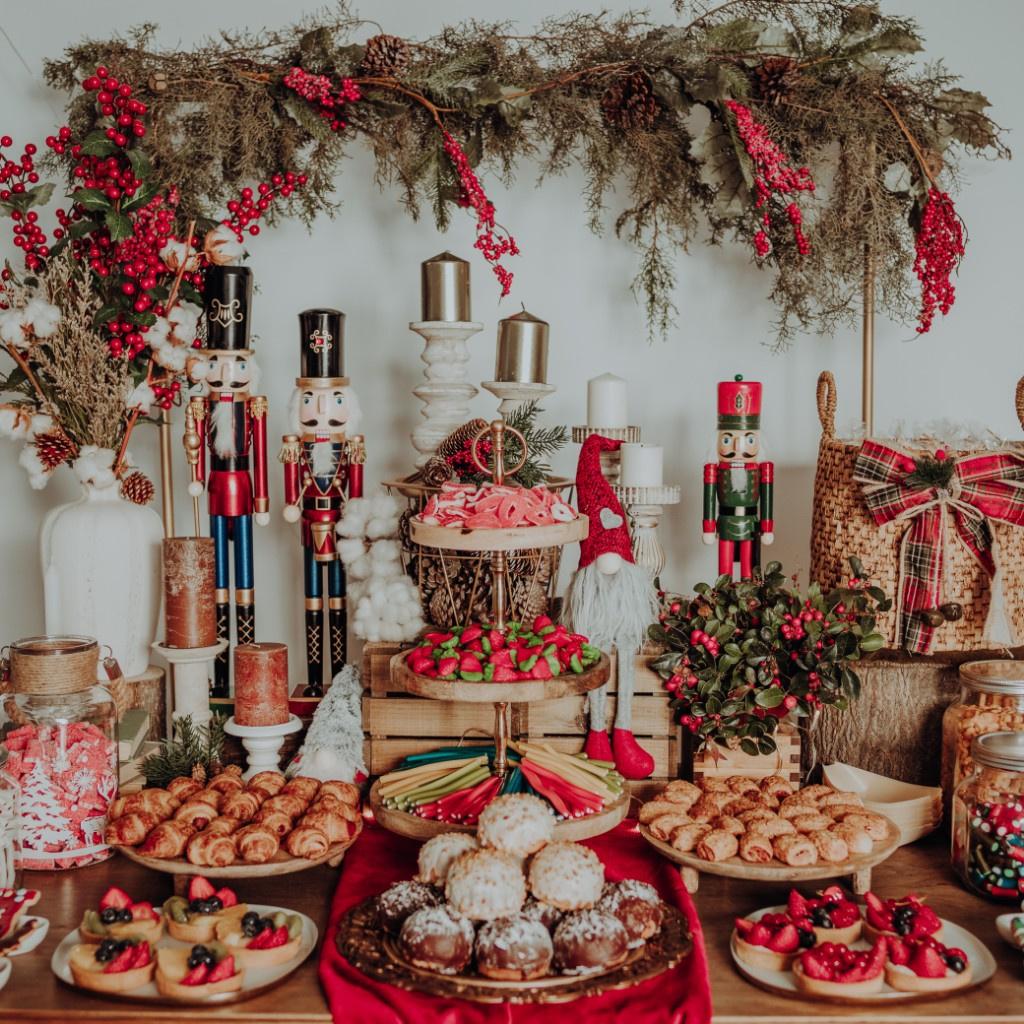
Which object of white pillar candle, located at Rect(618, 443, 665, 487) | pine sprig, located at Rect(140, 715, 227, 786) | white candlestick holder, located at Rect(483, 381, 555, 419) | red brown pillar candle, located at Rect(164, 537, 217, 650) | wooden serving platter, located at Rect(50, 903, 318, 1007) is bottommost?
wooden serving platter, located at Rect(50, 903, 318, 1007)

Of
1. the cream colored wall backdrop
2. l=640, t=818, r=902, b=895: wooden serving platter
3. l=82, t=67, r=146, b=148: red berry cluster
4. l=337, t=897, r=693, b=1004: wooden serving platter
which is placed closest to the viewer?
l=337, t=897, r=693, b=1004: wooden serving platter

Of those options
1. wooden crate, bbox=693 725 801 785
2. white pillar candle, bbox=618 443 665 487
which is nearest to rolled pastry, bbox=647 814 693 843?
wooden crate, bbox=693 725 801 785

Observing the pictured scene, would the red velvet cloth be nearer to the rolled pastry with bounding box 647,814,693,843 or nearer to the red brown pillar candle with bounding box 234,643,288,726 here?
the rolled pastry with bounding box 647,814,693,843

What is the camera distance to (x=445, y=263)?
6.72 ft

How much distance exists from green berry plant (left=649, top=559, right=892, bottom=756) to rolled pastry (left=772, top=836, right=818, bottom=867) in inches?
10.2

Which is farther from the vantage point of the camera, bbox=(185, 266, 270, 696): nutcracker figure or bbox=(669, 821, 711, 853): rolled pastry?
bbox=(185, 266, 270, 696): nutcracker figure

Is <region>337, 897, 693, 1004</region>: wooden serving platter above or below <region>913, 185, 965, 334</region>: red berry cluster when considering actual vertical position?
below

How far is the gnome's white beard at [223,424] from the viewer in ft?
6.74

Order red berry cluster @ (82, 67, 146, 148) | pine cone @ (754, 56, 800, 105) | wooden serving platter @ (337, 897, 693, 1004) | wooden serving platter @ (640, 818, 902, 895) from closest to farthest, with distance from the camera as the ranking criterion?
wooden serving platter @ (337, 897, 693, 1004) < wooden serving platter @ (640, 818, 902, 895) < red berry cluster @ (82, 67, 146, 148) < pine cone @ (754, 56, 800, 105)

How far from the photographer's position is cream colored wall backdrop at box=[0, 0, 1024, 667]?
92.7 inches

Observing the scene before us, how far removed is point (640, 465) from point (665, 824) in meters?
0.61

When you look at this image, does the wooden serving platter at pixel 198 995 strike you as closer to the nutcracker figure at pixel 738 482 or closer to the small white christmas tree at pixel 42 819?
the small white christmas tree at pixel 42 819

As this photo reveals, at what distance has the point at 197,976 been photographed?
1.32m

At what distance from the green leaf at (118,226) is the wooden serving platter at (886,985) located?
1426mm
